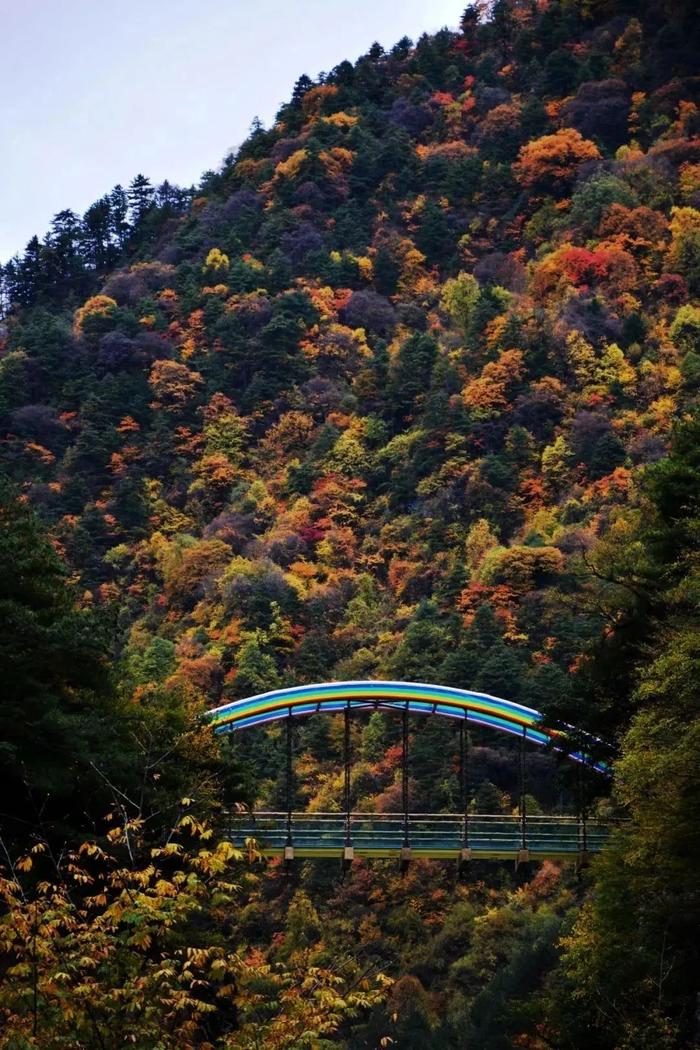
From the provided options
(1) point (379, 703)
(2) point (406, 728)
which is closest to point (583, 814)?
(2) point (406, 728)

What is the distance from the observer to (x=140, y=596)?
69562 millimetres

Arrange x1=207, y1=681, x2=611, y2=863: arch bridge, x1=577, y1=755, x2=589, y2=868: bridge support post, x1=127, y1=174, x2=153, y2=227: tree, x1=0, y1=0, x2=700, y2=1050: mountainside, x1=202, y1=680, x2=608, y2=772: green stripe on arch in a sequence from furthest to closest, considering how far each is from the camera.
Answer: x1=127, y1=174, x2=153, y2=227: tree → x1=202, y1=680, x2=608, y2=772: green stripe on arch → x1=207, y1=681, x2=611, y2=863: arch bridge → x1=577, y1=755, x2=589, y2=868: bridge support post → x1=0, y1=0, x2=700, y2=1050: mountainside

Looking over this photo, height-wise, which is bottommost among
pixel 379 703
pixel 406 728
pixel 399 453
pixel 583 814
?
pixel 583 814

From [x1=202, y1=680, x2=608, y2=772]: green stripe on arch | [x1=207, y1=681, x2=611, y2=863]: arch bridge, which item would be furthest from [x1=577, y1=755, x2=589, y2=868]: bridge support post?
[x1=202, y1=680, x2=608, y2=772]: green stripe on arch

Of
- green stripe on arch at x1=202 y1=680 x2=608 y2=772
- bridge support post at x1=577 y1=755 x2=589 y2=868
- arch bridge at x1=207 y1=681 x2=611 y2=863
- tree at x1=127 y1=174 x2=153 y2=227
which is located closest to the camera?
bridge support post at x1=577 y1=755 x2=589 y2=868

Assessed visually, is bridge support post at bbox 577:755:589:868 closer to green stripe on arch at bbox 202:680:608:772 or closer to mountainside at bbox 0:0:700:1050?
mountainside at bbox 0:0:700:1050

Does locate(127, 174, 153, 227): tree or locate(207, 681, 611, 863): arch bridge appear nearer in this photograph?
locate(207, 681, 611, 863): arch bridge

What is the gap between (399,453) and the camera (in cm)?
6994

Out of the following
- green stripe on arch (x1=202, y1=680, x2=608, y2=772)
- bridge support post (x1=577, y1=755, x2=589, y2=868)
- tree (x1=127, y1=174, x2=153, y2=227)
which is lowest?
bridge support post (x1=577, y1=755, x2=589, y2=868)

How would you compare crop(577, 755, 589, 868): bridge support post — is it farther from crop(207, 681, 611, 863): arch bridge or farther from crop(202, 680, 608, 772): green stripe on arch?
crop(202, 680, 608, 772): green stripe on arch

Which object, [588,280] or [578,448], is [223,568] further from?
[588,280]

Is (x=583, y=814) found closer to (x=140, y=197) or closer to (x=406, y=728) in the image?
(x=406, y=728)

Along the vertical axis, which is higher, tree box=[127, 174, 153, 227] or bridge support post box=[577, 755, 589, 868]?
tree box=[127, 174, 153, 227]

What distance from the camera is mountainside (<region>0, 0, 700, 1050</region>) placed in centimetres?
3103
